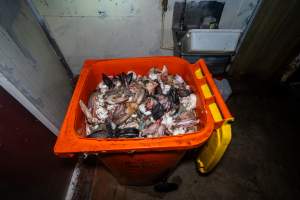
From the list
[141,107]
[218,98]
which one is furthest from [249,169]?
[141,107]

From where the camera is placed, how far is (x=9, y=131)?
63 centimetres

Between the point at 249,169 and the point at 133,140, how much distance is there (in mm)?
1059

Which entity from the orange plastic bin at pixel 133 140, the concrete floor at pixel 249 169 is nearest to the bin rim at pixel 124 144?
the orange plastic bin at pixel 133 140

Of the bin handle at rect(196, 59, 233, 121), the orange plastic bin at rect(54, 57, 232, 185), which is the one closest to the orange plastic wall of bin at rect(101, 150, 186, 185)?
the orange plastic bin at rect(54, 57, 232, 185)

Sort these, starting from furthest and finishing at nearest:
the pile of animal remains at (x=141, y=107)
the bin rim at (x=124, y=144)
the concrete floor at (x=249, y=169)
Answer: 1. the concrete floor at (x=249, y=169)
2. the pile of animal remains at (x=141, y=107)
3. the bin rim at (x=124, y=144)

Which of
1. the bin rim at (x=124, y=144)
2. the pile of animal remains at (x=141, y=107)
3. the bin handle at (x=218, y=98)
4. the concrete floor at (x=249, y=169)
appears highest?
the bin handle at (x=218, y=98)

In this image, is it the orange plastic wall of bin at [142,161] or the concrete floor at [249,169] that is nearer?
the orange plastic wall of bin at [142,161]

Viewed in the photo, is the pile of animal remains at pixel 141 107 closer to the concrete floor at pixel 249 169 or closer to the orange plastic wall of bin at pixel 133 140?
the orange plastic wall of bin at pixel 133 140

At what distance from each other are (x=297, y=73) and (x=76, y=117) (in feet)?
6.50

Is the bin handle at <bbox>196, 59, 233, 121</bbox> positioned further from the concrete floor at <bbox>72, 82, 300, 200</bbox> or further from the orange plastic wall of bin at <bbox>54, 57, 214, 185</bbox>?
the concrete floor at <bbox>72, 82, 300, 200</bbox>

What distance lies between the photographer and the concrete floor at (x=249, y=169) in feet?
3.56

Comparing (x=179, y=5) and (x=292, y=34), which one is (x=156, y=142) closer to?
(x=179, y=5)

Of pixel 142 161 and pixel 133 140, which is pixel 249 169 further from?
pixel 133 140

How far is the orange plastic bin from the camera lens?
1.83ft
